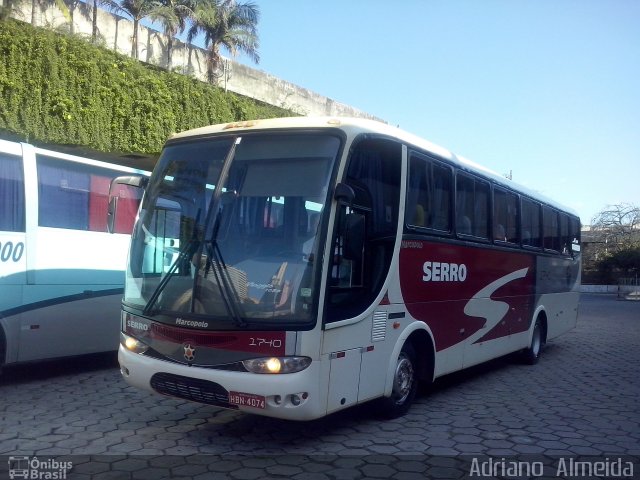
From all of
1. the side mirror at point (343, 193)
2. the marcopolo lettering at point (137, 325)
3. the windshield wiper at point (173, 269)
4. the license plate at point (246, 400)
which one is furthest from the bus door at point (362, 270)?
the marcopolo lettering at point (137, 325)

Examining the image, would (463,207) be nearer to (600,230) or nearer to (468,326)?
(468,326)

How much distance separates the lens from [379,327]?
6684 mm

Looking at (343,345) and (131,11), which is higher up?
(131,11)

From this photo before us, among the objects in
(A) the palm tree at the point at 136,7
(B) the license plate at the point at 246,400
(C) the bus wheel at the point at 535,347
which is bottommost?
(C) the bus wheel at the point at 535,347

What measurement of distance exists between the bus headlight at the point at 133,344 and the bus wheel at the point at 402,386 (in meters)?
2.55

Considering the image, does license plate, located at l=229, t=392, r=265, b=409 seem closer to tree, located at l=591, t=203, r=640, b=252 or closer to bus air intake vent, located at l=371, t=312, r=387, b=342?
bus air intake vent, located at l=371, t=312, r=387, b=342

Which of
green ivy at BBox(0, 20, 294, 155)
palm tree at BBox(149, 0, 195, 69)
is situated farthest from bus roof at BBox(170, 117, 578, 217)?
palm tree at BBox(149, 0, 195, 69)

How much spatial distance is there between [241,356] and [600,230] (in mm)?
50527

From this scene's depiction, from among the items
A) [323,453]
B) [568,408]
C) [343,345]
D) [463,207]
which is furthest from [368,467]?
[463,207]

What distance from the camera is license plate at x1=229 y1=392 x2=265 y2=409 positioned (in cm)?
563

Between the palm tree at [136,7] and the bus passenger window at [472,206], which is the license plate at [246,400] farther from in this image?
the palm tree at [136,7]

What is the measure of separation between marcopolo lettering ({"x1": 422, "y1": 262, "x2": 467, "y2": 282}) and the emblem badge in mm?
2928

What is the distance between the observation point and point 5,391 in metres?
8.30

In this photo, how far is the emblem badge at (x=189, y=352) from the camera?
597 cm
